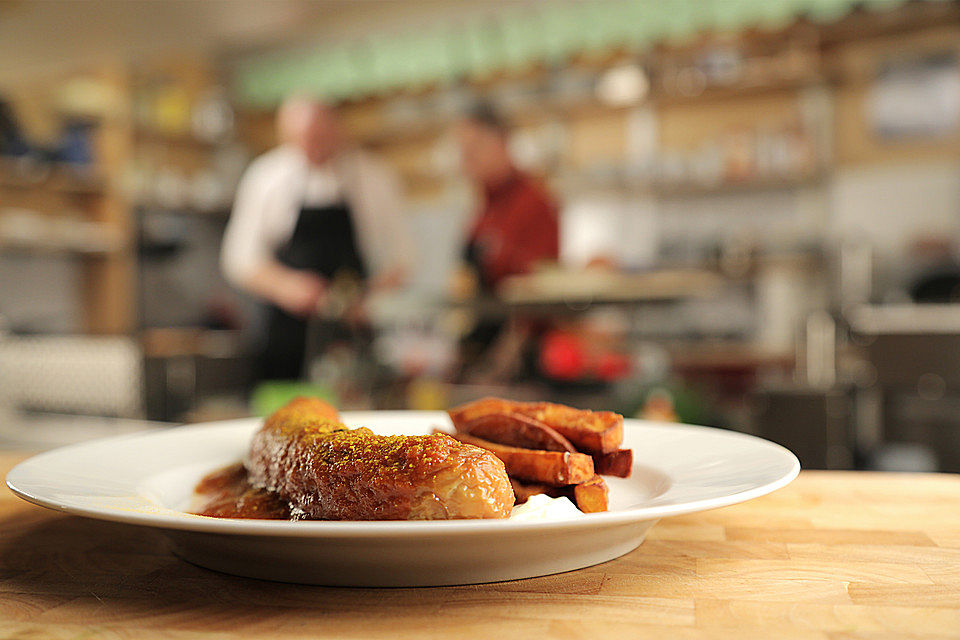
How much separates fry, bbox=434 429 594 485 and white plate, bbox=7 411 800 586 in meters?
0.03

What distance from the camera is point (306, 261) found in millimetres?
5105

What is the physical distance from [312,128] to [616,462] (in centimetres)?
545

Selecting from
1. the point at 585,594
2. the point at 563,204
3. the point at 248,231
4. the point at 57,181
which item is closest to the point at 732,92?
the point at 563,204

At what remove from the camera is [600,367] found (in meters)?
2.47

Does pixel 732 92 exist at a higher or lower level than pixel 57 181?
higher

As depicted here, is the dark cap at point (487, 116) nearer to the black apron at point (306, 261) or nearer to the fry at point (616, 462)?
the black apron at point (306, 261)

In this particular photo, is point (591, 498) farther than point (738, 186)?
No

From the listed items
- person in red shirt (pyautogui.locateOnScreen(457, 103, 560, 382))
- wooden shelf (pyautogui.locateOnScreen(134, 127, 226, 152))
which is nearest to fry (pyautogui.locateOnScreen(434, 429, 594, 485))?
person in red shirt (pyautogui.locateOnScreen(457, 103, 560, 382))

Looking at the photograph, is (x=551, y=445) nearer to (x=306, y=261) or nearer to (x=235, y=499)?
(x=235, y=499)

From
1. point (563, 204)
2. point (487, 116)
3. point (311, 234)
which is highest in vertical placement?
point (487, 116)

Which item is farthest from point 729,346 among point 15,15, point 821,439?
point 15,15

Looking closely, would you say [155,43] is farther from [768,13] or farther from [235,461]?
[768,13]

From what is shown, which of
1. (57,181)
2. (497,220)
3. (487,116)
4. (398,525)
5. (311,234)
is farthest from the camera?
(57,181)

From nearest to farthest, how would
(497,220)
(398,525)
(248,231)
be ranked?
1. (398,525)
2. (497,220)
3. (248,231)
